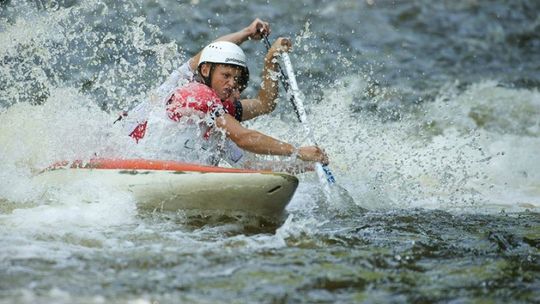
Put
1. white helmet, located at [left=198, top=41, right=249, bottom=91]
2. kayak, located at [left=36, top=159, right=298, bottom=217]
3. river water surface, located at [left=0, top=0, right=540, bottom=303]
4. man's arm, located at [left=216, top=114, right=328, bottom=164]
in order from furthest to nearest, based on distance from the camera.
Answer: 1. white helmet, located at [left=198, top=41, right=249, bottom=91]
2. man's arm, located at [left=216, top=114, right=328, bottom=164]
3. kayak, located at [left=36, top=159, right=298, bottom=217]
4. river water surface, located at [left=0, top=0, right=540, bottom=303]

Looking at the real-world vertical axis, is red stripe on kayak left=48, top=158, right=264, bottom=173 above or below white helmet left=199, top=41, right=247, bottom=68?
below

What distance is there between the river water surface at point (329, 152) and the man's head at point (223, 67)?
85cm

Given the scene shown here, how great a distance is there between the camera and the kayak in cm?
594

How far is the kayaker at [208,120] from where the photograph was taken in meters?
6.09

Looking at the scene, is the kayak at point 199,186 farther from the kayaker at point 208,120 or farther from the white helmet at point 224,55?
the white helmet at point 224,55

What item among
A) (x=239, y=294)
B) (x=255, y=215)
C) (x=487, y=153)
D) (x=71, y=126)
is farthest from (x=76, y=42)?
(x=239, y=294)

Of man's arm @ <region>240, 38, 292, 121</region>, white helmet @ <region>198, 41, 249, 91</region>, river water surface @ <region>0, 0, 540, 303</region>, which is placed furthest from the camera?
man's arm @ <region>240, 38, 292, 121</region>

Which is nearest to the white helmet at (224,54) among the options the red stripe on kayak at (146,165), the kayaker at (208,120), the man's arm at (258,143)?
the kayaker at (208,120)

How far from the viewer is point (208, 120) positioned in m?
6.14

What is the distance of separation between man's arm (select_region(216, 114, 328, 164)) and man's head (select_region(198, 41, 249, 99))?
1.48ft

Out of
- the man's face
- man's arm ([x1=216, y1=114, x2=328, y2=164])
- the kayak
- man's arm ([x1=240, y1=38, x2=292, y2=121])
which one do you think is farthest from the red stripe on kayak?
man's arm ([x1=240, y1=38, x2=292, y2=121])

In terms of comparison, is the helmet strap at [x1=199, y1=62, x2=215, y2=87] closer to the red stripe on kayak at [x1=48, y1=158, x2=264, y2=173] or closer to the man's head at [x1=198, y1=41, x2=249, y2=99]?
the man's head at [x1=198, y1=41, x2=249, y2=99]

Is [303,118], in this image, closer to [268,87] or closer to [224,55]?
[268,87]

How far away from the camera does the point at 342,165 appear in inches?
328
